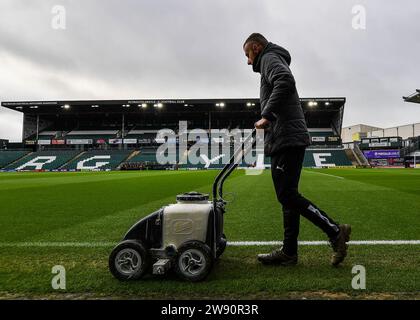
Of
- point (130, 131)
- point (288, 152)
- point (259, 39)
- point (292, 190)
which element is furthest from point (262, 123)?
point (130, 131)

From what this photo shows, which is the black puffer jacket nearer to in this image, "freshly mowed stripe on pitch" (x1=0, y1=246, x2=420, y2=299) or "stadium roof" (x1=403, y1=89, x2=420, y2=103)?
"freshly mowed stripe on pitch" (x1=0, y1=246, x2=420, y2=299)

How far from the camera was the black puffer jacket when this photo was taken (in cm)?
290

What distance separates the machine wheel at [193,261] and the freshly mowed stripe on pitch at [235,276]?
3.1 inches

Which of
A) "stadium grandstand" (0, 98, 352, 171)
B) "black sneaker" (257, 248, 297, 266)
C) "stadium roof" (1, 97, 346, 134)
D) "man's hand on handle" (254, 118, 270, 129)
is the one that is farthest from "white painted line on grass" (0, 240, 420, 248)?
"stadium roof" (1, 97, 346, 134)

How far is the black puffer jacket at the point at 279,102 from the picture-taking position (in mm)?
2898

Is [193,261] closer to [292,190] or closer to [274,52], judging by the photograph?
[292,190]

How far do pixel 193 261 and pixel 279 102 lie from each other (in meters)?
1.57

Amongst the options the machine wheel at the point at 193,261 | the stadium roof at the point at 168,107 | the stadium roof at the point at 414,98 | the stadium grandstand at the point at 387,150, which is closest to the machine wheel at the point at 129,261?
the machine wheel at the point at 193,261

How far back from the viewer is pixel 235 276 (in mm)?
2721

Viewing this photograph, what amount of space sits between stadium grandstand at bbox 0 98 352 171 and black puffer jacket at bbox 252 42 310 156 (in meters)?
44.6

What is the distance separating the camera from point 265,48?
10.4 ft
